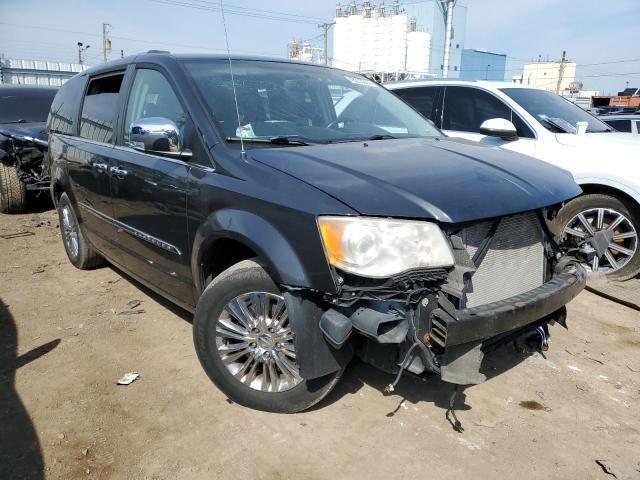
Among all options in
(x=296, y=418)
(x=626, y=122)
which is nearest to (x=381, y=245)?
(x=296, y=418)

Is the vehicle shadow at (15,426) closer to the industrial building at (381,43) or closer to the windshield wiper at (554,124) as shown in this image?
the windshield wiper at (554,124)

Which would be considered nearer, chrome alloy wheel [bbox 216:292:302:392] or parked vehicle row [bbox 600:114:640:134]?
chrome alloy wheel [bbox 216:292:302:392]

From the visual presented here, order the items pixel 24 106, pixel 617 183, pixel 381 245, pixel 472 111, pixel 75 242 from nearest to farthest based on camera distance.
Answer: pixel 381 245
pixel 617 183
pixel 75 242
pixel 472 111
pixel 24 106

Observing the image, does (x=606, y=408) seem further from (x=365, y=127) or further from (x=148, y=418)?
(x=148, y=418)

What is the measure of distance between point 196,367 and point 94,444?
787 millimetres

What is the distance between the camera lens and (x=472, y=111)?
545 centimetres

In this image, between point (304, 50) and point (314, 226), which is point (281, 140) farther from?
point (304, 50)

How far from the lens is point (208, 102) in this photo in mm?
2814

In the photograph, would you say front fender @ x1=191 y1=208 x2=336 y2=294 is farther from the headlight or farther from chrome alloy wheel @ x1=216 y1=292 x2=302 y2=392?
chrome alloy wheel @ x1=216 y1=292 x2=302 y2=392

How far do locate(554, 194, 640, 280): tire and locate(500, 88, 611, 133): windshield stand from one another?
31.1 inches

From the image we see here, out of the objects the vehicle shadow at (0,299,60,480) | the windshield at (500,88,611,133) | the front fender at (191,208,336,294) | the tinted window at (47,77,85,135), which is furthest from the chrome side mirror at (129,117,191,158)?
the windshield at (500,88,611,133)

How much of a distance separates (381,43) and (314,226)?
5023 cm

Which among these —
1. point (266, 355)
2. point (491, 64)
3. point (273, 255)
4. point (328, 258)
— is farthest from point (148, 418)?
point (491, 64)

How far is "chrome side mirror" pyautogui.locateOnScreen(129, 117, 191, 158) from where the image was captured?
2676 mm
